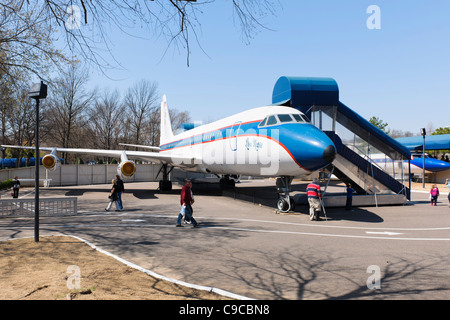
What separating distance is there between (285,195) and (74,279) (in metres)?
10.8

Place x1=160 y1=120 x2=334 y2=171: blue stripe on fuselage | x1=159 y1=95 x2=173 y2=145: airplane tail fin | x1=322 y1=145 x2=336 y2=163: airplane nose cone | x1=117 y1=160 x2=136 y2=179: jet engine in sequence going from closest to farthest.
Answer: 1. x1=322 y1=145 x2=336 y2=163: airplane nose cone
2. x1=160 y1=120 x2=334 y2=171: blue stripe on fuselage
3. x1=117 y1=160 x2=136 y2=179: jet engine
4. x1=159 y1=95 x2=173 y2=145: airplane tail fin

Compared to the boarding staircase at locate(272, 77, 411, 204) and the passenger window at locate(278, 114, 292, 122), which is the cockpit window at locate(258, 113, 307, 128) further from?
the boarding staircase at locate(272, 77, 411, 204)

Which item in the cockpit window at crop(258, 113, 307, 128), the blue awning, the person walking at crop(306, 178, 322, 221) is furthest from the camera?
the blue awning

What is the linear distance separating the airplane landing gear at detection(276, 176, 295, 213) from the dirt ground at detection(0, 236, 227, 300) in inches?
350

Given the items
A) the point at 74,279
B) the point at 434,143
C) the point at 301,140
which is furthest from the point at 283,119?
the point at 434,143

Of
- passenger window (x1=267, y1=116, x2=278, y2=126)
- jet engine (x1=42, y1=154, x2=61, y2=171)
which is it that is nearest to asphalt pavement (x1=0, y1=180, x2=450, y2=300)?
passenger window (x1=267, y1=116, x2=278, y2=126)

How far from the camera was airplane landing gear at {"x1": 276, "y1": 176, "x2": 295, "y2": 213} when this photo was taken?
14367 millimetres

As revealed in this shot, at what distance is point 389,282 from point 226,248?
149 inches

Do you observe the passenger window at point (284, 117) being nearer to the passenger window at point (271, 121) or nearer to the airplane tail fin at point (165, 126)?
the passenger window at point (271, 121)

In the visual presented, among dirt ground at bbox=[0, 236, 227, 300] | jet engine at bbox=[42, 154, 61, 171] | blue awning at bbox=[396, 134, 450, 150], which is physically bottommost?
A: dirt ground at bbox=[0, 236, 227, 300]

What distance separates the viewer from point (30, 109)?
1693 inches
